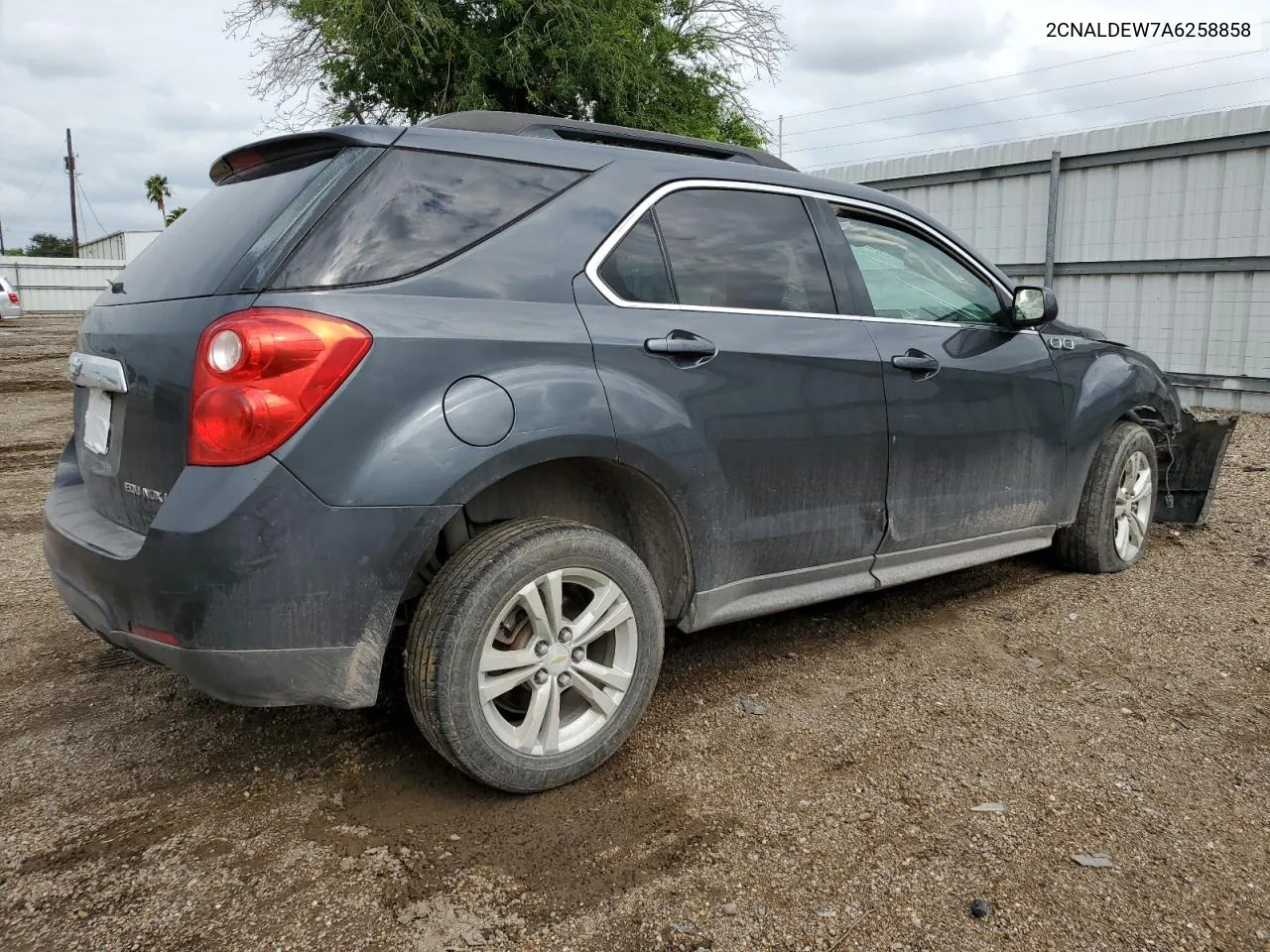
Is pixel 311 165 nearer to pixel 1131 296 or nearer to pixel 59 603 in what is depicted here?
pixel 59 603

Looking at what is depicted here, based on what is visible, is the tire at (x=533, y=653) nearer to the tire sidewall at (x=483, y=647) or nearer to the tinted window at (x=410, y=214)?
the tire sidewall at (x=483, y=647)

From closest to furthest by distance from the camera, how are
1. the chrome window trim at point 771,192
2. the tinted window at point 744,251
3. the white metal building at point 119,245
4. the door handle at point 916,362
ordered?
the chrome window trim at point 771,192
the tinted window at point 744,251
the door handle at point 916,362
the white metal building at point 119,245

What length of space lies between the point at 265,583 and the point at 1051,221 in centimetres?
1087

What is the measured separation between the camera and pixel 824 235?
330cm

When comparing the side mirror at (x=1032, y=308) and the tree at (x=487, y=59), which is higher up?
the tree at (x=487, y=59)

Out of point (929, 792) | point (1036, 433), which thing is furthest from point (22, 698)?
point (1036, 433)

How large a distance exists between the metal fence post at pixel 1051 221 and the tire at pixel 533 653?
10003mm

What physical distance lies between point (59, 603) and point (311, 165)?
2.76 meters

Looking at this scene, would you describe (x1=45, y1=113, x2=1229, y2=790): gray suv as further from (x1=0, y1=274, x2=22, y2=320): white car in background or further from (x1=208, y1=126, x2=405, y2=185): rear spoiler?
(x1=0, y1=274, x2=22, y2=320): white car in background

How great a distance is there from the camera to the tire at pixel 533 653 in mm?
2340

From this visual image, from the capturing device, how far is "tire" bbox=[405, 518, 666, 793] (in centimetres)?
234

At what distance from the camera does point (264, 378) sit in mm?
2154

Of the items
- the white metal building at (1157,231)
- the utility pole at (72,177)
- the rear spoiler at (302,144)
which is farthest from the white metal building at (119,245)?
the rear spoiler at (302,144)

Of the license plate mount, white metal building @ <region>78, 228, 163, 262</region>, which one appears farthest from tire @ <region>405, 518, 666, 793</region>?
white metal building @ <region>78, 228, 163, 262</region>
